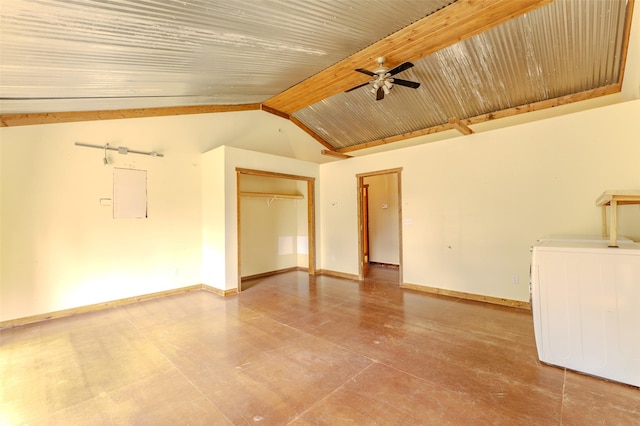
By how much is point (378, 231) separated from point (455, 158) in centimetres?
381

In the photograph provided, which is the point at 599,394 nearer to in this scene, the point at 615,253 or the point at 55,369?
the point at 615,253

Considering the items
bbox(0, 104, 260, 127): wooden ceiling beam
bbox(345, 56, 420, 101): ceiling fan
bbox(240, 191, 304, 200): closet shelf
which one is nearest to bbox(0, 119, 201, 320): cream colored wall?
bbox(0, 104, 260, 127): wooden ceiling beam

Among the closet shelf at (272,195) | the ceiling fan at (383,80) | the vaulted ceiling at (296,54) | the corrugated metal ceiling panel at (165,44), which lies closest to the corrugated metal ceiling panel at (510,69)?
the vaulted ceiling at (296,54)

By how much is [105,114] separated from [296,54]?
2900mm

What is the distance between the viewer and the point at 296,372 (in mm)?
2441

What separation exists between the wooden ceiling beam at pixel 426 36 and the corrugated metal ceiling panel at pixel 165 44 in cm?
14

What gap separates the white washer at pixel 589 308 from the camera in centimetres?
218

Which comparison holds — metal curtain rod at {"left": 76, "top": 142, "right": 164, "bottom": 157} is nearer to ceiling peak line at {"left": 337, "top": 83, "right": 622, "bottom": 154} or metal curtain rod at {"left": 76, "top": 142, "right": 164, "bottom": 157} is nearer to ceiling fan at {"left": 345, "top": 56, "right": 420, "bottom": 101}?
ceiling fan at {"left": 345, "top": 56, "right": 420, "bottom": 101}

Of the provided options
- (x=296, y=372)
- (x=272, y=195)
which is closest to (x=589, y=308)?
(x=296, y=372)

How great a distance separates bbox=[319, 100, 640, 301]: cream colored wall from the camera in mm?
3465

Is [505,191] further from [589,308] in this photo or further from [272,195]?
[272,195]

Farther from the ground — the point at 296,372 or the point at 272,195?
the point at 272,195

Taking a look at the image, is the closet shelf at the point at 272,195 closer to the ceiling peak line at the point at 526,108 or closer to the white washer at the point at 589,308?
the ceiling peak line at the point at 526,108

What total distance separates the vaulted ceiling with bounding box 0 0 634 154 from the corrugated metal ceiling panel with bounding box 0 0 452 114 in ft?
0.04
